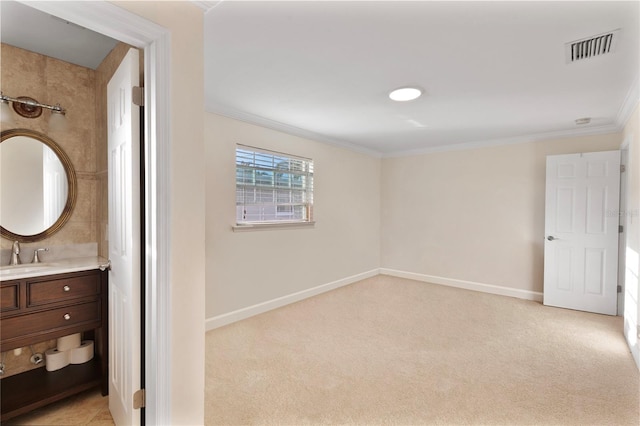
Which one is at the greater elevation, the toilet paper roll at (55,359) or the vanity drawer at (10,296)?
the vanity drawer at (10,296)

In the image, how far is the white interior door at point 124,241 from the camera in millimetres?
1528

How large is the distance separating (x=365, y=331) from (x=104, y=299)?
7.54ft

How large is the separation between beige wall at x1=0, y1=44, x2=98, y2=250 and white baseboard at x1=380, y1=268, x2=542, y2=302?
464cm

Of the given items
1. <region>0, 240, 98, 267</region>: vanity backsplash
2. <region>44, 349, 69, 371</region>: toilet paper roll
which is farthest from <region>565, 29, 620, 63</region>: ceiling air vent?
<region>44, 349, 69, 371</region>: toilet paper roll

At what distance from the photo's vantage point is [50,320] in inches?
73.5

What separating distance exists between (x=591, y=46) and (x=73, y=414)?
3.91 m

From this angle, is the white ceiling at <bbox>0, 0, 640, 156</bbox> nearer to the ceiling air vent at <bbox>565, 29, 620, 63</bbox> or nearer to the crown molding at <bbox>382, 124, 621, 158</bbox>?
the ceiling air vent at <bbox>565, 29, 620, 63</bbox>

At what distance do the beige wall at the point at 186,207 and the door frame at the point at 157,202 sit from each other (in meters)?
0.02

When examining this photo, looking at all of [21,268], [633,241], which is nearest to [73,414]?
[21,268]

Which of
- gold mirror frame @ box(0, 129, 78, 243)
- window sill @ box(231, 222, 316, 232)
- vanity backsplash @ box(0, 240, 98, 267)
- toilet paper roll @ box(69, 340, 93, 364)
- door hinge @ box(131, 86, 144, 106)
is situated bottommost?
toilet paper roll @ box(69, 340, 93, 364)

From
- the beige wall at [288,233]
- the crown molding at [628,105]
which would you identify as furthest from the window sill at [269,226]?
the crown molding at [628,105]

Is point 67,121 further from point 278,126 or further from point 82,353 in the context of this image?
point 278,126

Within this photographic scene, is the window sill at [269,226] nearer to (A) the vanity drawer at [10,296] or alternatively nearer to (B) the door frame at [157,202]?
(A) the vanity drawer at [10,296]

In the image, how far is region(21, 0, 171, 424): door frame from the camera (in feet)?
4.60
